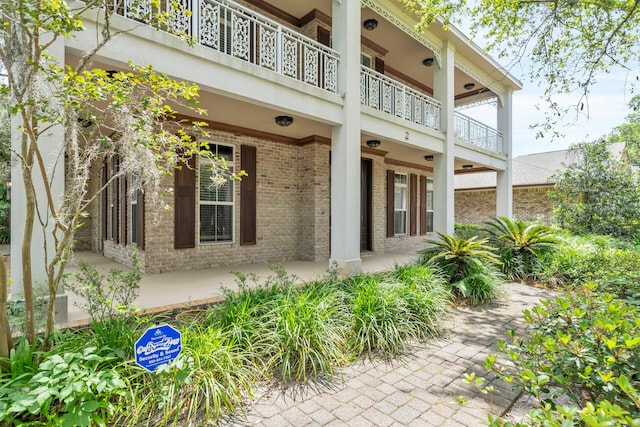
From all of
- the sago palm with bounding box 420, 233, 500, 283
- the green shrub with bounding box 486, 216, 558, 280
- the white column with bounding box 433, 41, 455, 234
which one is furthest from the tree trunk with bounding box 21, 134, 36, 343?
the white column with bounding box 433, 41, 455, 234

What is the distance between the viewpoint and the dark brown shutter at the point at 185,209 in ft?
22.0

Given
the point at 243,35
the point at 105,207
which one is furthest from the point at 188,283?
the point at 105,207

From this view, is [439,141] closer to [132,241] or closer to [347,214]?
[347,214]

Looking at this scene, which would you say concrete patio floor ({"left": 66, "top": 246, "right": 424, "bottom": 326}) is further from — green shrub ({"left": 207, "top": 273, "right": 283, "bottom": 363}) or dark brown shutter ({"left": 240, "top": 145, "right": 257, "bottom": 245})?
dark brown shutter ({"left": 240, "top": 145, "right": 257, "bottom": 245})

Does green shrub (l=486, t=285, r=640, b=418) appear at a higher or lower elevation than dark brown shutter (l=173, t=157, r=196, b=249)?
lower

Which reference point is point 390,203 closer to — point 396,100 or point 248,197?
point 396,100

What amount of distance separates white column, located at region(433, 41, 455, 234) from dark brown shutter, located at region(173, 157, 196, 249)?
20.7 feet

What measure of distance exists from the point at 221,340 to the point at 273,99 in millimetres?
4000

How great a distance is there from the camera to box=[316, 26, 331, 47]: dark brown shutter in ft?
26.0

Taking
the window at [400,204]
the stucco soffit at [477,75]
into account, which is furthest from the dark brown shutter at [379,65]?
the window at [400,204]

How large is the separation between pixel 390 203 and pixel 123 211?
803 centimetres

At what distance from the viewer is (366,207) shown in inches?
410

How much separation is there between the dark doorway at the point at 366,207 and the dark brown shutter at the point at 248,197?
154 inches

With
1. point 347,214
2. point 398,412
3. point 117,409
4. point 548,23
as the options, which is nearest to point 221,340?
point 117,409
